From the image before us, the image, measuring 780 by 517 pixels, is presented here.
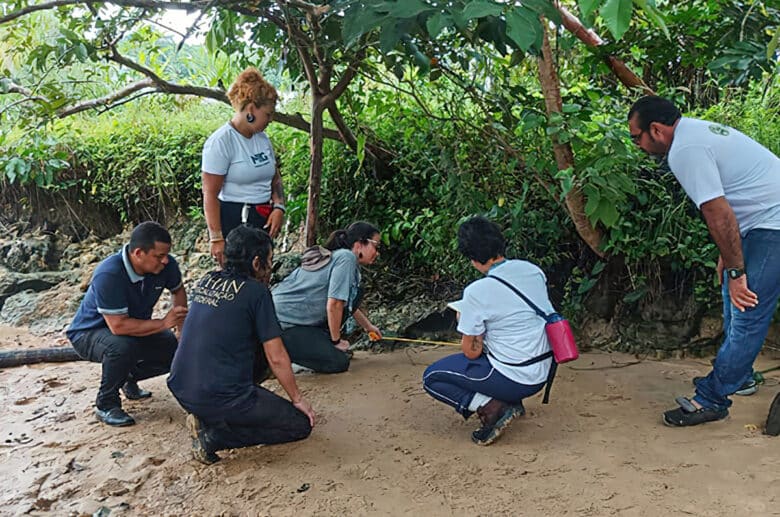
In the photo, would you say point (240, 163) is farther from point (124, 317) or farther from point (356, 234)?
point (124, 317)

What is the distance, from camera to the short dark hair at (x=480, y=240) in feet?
9.36

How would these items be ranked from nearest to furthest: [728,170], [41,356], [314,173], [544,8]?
1. [544,8]
2. [728,170]
3. [41,356]
4. [314,173]

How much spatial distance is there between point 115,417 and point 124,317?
521 millimetres

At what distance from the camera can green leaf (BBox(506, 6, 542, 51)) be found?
5.76 feet

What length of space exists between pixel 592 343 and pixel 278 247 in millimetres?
3094

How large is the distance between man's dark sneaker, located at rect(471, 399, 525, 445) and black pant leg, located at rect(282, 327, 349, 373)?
1.31 meters

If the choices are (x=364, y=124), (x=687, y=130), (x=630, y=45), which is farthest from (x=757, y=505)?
(x=364, y=124)

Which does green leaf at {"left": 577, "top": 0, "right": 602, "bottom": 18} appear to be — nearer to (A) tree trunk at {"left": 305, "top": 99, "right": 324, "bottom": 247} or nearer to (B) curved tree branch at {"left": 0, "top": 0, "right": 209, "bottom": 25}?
(B) curved tree branch at {"left": 0, "top": 0, "right": 209, "bottom": 25}

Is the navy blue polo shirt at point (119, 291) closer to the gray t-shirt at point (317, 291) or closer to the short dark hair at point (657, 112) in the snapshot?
the gray t-shirt at point (317, 291)

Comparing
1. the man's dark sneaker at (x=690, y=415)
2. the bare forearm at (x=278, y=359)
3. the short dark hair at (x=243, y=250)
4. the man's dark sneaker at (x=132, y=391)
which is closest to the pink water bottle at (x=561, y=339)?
the man's dark sneaker at (x=690, y=415)

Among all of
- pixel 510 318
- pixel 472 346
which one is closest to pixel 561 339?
pixel 510 318

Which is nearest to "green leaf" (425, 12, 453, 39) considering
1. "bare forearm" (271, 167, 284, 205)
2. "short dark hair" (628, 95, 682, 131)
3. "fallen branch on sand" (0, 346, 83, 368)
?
"short dark hair" (628, 95, 682, 131)

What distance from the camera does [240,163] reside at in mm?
3463

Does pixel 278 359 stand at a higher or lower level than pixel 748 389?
higher
